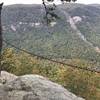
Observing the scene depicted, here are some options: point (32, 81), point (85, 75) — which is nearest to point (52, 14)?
point (32, 81)

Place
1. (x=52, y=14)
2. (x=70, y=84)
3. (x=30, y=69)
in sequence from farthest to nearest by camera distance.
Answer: (x=30, y=69) → (x=70, y=84) → (x=52, y=14)

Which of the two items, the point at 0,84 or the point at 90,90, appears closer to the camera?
the point at 0,84

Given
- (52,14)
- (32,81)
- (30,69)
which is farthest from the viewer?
(30,69)

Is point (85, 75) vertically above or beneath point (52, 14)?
beneath

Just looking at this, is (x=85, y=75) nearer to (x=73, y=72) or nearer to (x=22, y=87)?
(x=73, y=72)

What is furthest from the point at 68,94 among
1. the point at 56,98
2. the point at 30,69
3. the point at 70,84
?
the point at 30,69

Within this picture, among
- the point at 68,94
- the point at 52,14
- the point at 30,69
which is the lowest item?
the point at 30,69
